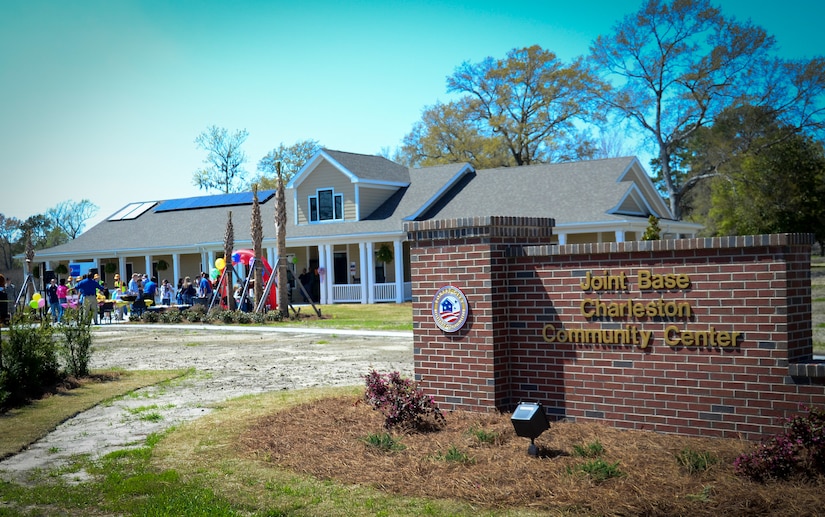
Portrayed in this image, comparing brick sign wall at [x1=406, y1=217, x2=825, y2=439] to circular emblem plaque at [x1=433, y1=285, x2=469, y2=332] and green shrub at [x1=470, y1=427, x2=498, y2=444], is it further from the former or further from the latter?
green shrub at [x1=470, y1=427, x2=498, y2=444]

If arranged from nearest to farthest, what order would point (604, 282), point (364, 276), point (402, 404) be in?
point (604, 282) → point (402, 404) → point (364, 276)

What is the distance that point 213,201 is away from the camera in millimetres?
45188

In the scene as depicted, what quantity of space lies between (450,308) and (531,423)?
2004 millimetres

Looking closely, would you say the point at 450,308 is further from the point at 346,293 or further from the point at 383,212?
the point at 383,212

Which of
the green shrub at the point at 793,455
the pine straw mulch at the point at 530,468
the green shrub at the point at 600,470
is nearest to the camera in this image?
the pine straw mulch at the point at 530,468

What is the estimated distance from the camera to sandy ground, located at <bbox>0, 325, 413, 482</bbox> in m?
8.51

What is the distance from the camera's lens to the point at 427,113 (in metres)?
55.0

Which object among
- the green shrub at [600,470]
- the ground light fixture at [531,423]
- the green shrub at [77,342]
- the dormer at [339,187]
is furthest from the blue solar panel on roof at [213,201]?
the green shrub at [600,470]

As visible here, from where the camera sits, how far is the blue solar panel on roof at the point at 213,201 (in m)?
42.8

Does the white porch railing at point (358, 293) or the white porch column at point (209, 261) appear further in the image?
the white porch column at point (209, 261)

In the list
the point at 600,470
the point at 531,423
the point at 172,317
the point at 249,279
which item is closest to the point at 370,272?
the point at 249,279

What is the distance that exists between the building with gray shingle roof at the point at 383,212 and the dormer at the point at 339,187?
45mm

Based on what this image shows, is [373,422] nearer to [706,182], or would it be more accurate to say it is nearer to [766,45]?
[766,45]

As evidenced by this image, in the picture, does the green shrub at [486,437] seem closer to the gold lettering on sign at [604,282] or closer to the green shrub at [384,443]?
the green shrub at [384,443]
